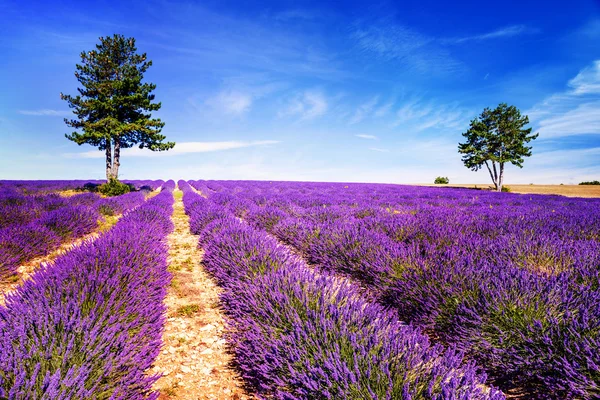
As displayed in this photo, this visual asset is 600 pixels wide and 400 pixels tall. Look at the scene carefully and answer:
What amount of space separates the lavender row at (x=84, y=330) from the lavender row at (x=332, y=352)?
69 centimetres

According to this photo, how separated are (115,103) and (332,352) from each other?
17801 mm

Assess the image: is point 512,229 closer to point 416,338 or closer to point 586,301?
point 586,301

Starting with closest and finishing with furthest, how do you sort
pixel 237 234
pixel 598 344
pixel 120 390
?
pixel 120 390 → pixel 598 344 → pixel 237 234

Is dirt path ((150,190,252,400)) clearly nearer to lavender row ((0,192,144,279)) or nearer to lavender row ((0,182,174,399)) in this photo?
lavender row ((0,182,174,399))

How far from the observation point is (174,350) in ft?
7.33

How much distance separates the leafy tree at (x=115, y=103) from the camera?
14.4m

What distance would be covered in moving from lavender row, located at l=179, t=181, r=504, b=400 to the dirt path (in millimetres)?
167

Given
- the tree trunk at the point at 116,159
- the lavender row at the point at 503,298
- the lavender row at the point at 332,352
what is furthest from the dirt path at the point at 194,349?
the tree trunk at the point at 116,159

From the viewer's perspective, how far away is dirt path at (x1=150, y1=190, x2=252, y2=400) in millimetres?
1824

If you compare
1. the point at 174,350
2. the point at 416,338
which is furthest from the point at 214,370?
the point at 416,338

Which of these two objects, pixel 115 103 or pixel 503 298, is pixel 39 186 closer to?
pixel 115 103

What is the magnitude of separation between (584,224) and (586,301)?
5.26m

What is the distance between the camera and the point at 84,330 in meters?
1.57

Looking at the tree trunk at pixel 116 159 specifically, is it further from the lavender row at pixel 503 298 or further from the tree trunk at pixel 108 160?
the lavender row at pixel 503 298
